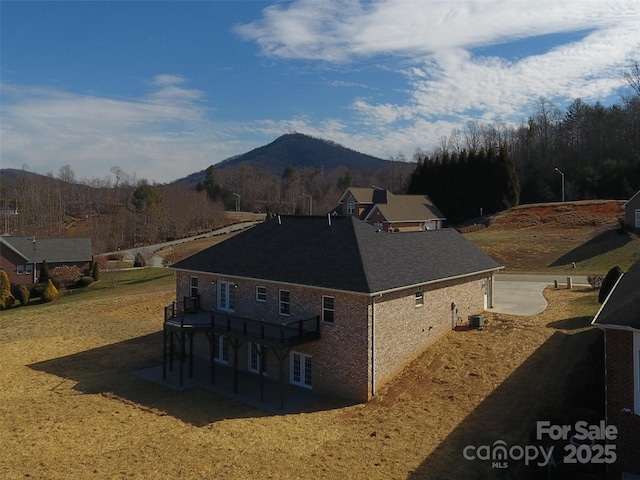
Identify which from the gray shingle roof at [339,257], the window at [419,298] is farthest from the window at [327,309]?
the window at [419,298]

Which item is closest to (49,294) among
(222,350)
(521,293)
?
(222,350)

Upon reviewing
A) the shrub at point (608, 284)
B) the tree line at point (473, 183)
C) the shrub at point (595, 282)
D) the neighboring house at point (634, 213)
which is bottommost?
the shrub at point (595, 282)

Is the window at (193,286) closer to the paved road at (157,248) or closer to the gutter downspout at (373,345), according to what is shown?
the gutter downspout at (373,345)

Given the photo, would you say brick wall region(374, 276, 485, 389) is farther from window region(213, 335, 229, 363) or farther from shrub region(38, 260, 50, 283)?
shrub region(38, 260, 50, 283)

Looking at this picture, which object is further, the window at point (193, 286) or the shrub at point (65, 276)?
the shrub at point (65, 276)

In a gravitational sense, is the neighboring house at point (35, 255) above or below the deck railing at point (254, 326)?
above

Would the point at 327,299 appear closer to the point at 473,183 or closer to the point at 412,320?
the point at 412,320
